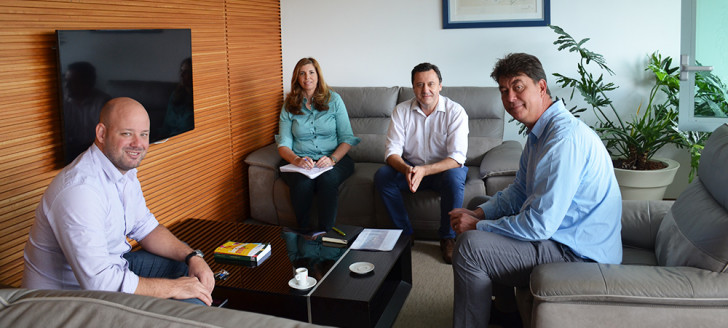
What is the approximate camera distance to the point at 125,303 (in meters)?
1.06

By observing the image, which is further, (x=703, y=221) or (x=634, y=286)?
(x=703, y=221)

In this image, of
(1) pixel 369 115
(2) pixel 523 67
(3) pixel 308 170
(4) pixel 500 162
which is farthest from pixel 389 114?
(2) pixel 523 67

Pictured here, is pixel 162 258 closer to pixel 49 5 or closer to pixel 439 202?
pixel 49 5

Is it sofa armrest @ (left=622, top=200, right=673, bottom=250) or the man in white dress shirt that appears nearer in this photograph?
sofa armrest @ (left=622, top=200, right=673, bottom=250)

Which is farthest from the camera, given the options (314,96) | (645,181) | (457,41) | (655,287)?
(457,41)

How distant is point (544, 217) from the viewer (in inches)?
87.0

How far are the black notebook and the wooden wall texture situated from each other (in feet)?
3.59

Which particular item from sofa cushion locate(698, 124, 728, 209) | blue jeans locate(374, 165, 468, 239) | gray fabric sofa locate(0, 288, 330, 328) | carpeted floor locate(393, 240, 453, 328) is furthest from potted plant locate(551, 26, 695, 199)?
gray fabric sofa locate(0, 288, 330, 328)

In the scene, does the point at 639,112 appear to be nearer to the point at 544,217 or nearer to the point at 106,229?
the point at 544,217

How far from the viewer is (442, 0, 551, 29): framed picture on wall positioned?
444 centimetres

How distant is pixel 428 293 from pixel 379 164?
1.35 metres

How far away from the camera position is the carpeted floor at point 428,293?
9.23ft

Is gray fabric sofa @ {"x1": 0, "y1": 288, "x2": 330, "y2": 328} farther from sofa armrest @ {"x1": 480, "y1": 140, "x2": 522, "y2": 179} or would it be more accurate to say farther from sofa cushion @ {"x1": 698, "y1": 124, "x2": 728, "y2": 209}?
sofa armrest @ {"x1": 480, "y1": 140, "x2": 522, "y2": 179}

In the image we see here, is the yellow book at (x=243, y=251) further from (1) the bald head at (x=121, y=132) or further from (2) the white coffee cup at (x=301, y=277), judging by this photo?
(1) the bald head at (x=121, y=132)
